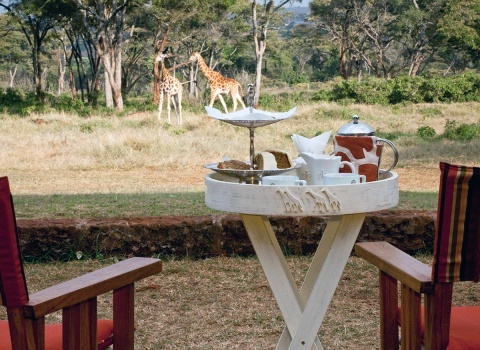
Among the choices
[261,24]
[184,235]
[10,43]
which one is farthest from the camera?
[10,43]

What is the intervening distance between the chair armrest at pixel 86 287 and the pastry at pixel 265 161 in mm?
A: 435

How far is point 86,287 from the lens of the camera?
2.00m

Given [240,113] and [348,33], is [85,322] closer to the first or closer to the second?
[240,113]

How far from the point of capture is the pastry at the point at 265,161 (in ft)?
7.96

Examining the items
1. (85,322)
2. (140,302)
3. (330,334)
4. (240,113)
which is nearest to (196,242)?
(140,302)

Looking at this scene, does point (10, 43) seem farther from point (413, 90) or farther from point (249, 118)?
point (249, 118)

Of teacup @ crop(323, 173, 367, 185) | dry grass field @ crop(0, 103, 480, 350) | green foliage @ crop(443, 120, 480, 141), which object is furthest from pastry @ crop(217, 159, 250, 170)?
green foliage @ crop(443, 120, 480, 141)

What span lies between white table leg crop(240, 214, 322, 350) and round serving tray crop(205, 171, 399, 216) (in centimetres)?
15

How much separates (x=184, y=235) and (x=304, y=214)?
7.60 ft

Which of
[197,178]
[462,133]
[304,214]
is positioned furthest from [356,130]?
[462,133]

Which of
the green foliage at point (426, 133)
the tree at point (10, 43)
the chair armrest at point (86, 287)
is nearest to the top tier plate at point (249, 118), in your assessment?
the chair armrest at point (86, 287)

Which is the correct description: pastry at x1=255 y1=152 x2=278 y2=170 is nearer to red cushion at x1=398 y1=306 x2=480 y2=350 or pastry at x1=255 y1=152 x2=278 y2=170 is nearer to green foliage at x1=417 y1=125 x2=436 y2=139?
red cushion at x1=398 y1=306 x2=480 y2=350

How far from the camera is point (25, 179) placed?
879cm

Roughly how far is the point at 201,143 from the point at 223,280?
7638 millimetres
